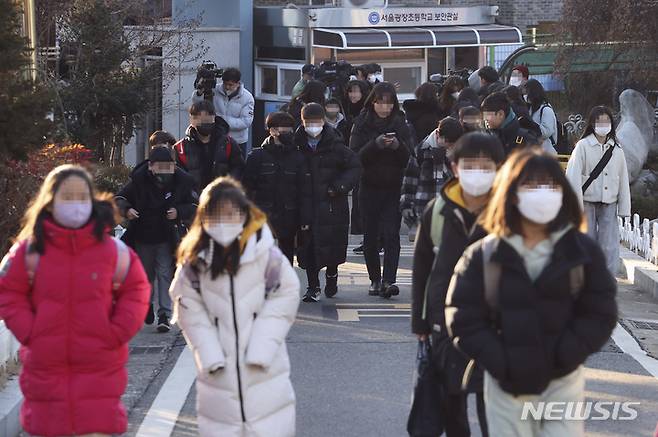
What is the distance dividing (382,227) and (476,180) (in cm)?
576

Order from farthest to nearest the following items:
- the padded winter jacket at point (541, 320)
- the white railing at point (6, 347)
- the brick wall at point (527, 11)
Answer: the brick wall at point (527, 11) < the white railing at point (6, 347) < the padded winter jacket at point (541, 320)

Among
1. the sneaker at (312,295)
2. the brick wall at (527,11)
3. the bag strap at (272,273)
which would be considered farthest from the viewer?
the brick wall at (527,11)

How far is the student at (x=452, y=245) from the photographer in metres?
6.12

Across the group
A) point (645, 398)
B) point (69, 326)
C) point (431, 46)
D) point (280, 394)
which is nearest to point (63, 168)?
point (69, 326)

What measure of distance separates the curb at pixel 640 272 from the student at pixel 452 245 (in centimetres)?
634

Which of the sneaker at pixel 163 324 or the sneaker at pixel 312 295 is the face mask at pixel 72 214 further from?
the sneaker at pixel 312 295

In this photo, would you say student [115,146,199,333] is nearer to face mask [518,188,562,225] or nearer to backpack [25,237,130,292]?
backpack [25,237,130,292]

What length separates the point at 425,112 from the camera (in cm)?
1427

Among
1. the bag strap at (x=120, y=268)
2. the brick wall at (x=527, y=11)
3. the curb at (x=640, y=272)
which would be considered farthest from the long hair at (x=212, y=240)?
the brick wall at (x=527, y=11)

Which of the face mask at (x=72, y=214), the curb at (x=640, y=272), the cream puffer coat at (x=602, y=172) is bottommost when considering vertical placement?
the curb at (x=640, y=272)

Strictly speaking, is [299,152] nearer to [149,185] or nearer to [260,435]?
[149,185]

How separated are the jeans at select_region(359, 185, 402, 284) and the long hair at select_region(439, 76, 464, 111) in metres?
2.90

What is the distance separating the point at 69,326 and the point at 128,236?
4.80 meters

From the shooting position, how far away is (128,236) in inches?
409
